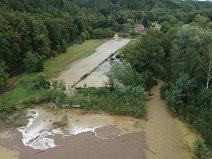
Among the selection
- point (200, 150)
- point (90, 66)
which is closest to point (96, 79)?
point (90, 66)

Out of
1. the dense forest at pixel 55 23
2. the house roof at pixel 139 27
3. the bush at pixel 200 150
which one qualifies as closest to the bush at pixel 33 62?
the dense forest at pixel 55 23

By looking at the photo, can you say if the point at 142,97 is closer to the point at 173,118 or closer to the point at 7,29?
the point at 173,118

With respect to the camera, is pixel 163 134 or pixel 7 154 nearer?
pixel 7 154

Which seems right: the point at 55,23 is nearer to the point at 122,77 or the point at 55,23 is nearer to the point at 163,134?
the point at 122,77

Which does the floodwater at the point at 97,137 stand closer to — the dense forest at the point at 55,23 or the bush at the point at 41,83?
the bush at the point at 41,83

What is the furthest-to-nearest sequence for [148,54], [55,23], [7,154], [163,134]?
[55,23] < [148,54] < [163,134] < [7,154]

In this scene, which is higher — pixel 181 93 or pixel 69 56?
pixel 181 93

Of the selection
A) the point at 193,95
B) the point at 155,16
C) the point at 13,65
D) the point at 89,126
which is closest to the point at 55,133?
the point at 89,126
